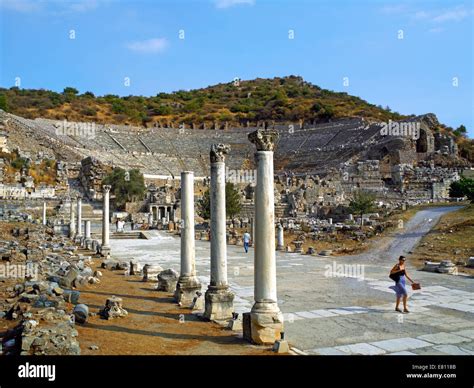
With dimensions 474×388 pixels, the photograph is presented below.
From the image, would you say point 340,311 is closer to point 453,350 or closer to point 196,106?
point 453,350

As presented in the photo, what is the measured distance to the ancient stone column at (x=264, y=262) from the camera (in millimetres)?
7887

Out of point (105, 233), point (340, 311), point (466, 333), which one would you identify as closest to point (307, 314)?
point (340, 311)

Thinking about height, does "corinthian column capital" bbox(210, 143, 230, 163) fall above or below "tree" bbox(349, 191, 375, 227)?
above

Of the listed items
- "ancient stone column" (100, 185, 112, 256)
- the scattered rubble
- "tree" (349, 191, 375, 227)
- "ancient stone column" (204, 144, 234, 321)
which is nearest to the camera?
the scattered rubble

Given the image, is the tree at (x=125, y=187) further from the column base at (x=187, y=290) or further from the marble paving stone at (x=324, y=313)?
the marble paving stone at (x=324, y=313)

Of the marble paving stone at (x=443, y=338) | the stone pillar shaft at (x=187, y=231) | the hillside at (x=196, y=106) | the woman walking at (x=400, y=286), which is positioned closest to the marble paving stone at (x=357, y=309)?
the woman walking at (x=400, y=286)

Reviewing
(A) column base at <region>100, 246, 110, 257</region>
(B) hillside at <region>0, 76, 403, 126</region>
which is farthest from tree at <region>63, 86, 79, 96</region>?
(A) column base at <region>100, 246, 110, 257</region>

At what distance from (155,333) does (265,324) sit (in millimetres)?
2116

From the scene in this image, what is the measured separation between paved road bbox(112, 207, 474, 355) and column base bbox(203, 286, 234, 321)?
0.79 m

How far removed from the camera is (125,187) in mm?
51656

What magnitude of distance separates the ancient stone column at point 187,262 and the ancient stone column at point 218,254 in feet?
5.69

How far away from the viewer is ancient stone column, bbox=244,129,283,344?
7887mm

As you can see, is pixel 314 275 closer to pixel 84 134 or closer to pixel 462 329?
pixel 462 329

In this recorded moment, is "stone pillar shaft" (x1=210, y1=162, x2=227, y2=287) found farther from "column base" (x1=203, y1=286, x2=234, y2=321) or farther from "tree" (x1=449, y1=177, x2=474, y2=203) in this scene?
"tree" (x1=449, y1=177, x2=474, y2=203)
